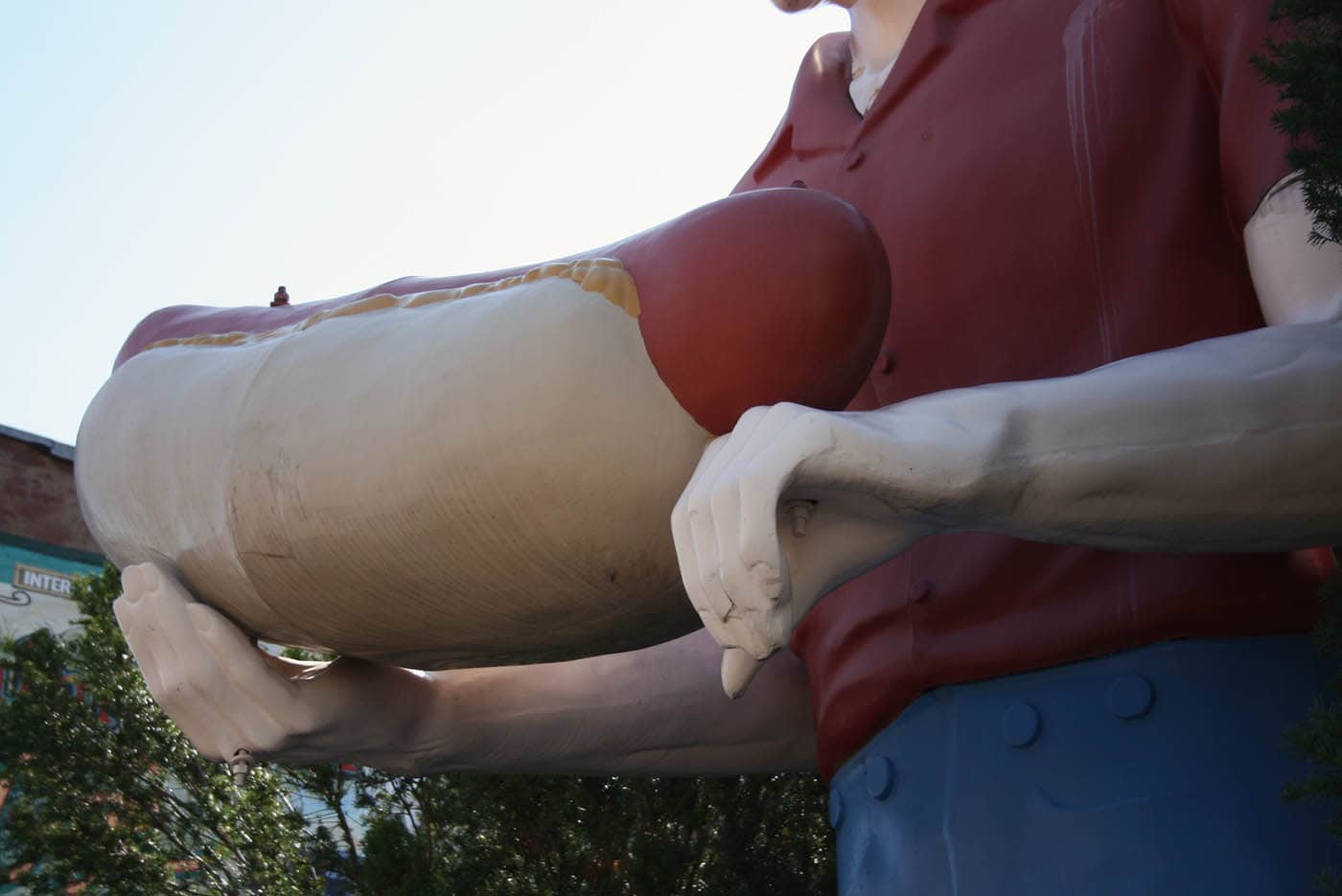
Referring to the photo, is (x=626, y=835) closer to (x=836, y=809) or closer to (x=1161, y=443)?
(x=836, y=809)

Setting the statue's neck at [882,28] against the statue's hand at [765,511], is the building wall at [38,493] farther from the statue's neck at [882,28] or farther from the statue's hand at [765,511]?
the statue's hand at [765,511]

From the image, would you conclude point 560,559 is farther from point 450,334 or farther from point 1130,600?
point 1130,600

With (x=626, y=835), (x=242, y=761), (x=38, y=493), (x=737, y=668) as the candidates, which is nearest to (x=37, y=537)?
(x=38, y=493)

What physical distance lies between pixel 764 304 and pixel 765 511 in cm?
37

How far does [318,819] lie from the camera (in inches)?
174

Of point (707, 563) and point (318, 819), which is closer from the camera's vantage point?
point (707, 563)

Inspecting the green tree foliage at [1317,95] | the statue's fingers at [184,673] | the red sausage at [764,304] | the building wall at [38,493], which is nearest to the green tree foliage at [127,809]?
the statue's fingers at [184,673]

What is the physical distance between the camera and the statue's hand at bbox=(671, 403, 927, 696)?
1.77m

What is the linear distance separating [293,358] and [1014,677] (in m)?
1.06

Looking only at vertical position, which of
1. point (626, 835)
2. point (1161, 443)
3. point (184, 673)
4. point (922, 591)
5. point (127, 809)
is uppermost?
point (1161, 443)

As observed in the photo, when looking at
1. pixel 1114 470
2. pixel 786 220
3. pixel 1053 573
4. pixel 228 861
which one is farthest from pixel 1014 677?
pixel 228 861

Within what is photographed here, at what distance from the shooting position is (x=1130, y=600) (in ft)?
7.30

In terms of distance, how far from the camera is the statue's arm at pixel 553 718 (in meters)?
2.74

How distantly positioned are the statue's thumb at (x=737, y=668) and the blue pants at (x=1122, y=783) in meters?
0.53
